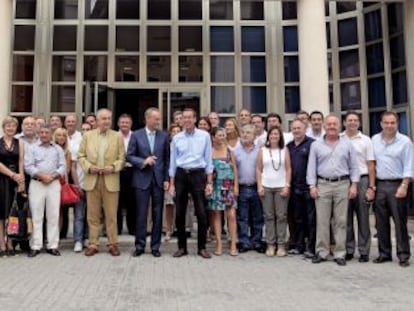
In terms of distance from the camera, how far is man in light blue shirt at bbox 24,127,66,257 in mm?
7527

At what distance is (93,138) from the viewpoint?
7.59 m

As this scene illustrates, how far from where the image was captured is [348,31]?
1451cm

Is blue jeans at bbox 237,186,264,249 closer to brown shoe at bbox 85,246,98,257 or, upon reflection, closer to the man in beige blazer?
the man in beige blazer

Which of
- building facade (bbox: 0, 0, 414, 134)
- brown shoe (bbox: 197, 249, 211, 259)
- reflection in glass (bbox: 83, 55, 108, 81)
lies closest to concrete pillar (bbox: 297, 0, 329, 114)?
building facade (bbox: 0, 0, 414, 134)

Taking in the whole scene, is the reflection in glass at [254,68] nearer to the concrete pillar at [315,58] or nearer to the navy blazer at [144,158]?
the concrete pillar at [315,58]

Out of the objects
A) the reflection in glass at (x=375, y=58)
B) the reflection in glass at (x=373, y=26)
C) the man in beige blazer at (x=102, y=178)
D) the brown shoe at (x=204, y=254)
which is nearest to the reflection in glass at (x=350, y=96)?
the reflection in glass at (x=375, y=58)

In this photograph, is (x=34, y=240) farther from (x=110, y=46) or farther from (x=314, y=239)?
(x=110, y=46)

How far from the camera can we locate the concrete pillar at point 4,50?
38.7 feet

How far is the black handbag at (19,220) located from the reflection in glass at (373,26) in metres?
10.6

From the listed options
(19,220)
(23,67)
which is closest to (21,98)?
(23,67)

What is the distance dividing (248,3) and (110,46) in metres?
4.09

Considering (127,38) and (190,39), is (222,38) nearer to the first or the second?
(190,39)

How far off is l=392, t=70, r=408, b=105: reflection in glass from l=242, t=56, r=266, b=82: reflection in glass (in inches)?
139

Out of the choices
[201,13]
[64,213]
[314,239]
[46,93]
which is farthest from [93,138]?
[201,13]
